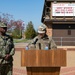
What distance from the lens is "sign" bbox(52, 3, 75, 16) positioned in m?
36.7

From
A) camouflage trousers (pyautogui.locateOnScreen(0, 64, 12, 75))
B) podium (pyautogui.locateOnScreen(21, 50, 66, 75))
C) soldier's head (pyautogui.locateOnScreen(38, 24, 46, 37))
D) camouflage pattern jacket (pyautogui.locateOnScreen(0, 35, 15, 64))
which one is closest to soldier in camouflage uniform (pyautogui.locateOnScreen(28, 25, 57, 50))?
soldier's head (pyautogui.locateOnScreen(38, 24, 46, 37))

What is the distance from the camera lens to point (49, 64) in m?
5.00

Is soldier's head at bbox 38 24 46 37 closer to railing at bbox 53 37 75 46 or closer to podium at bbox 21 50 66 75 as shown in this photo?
podium at bbox 21 50 66 75

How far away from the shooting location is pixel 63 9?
3691 centimetres

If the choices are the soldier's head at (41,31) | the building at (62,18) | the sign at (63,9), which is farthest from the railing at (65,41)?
the soldier's head at (41,31)

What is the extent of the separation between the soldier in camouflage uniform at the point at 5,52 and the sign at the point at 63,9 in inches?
1228

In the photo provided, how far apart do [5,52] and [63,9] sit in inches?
1251

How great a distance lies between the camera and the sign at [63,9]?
120ft

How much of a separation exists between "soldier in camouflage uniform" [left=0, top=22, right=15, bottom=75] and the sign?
3119 cm

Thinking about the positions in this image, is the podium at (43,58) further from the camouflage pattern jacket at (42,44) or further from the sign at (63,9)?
the sign at (63,9)

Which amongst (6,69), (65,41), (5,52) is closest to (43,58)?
(5,52)

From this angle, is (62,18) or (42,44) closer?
(42,44)

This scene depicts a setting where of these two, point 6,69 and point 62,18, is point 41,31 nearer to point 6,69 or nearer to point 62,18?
point 6,69

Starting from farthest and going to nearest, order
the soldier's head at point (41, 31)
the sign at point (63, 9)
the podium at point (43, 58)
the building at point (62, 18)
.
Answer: the sign at point (63, 9) → the building at point (62, 18) → the soldier's head at point (41, 31) → the podium at point (43, 58)
